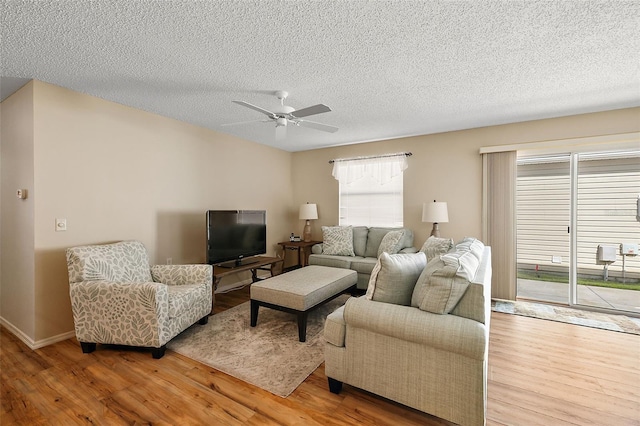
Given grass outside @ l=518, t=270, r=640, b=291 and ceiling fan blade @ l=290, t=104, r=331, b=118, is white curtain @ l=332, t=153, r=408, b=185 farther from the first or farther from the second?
ceiling fan blade @ l=290, t=104, r=331, b=118

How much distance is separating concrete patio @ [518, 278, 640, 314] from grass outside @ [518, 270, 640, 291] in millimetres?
47

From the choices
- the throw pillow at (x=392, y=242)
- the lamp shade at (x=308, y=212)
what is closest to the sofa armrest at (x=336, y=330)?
the throw pillow at (x=392, y=242)

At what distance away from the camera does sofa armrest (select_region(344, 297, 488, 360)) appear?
146cm

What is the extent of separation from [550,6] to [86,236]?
417 centimetres

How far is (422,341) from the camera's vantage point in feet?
5.13

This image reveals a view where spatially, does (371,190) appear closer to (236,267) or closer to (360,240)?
(360,240)

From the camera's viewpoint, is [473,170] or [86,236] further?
[473,170]

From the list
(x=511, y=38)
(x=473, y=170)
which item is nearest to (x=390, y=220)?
(x=473, y=170)

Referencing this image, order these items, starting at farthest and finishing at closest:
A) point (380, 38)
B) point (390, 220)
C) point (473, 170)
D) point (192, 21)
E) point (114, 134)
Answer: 1. point (390, 220)
2. point (473, 170)
3. point (114, 134)
4. point (380, 38)
5. point (192, 21)

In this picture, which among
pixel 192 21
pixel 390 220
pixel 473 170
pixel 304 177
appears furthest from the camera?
pixel 304 177

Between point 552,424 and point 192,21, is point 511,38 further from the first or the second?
point 552,424

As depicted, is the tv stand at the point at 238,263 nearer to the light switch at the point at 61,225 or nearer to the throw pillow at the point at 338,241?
the throw pillow at the point at 338,241

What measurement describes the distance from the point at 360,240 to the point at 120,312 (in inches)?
131

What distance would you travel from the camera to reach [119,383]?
200 cm
